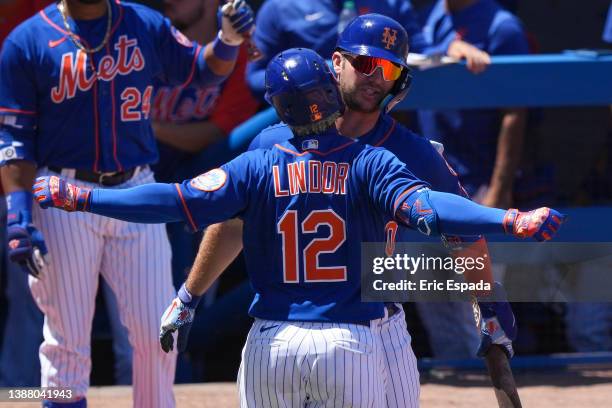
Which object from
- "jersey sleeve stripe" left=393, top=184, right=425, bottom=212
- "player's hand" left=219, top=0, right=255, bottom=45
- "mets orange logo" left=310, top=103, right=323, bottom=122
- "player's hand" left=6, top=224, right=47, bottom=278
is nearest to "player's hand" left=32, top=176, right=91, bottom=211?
"mets orange logo" left=310, top=103, right=323, bottom=122

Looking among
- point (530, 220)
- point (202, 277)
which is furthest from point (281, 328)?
point (530, 220)

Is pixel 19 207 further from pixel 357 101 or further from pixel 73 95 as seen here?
pixel 357 101

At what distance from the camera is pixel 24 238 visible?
411cm

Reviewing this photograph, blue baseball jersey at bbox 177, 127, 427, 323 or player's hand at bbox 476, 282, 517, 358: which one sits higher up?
blue baseball jersey at bbox 177, 127, 427, 323

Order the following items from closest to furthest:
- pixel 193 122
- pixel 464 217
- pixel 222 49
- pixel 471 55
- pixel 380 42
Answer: pixel 464 217 → pixel 380 42 → pixel 222 49 → pixel 471 55 → pixel 193 122

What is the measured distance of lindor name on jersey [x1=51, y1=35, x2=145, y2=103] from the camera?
4.23 metres

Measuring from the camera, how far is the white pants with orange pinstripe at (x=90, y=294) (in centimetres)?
423

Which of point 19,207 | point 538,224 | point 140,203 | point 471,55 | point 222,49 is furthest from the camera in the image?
point 471,55

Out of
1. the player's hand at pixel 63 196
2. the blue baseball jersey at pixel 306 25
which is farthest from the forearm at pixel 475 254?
the blue baseball jersey at pixel 306 25

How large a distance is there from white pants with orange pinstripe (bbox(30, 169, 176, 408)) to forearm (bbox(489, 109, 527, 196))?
1.66 meters

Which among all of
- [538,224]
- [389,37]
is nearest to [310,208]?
[538,224]

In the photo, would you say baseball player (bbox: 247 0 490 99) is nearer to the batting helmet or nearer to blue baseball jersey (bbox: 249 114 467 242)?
the batting helmet

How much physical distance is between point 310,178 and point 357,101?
0.50 meters

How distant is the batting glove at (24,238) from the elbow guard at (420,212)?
1587 millimetres
